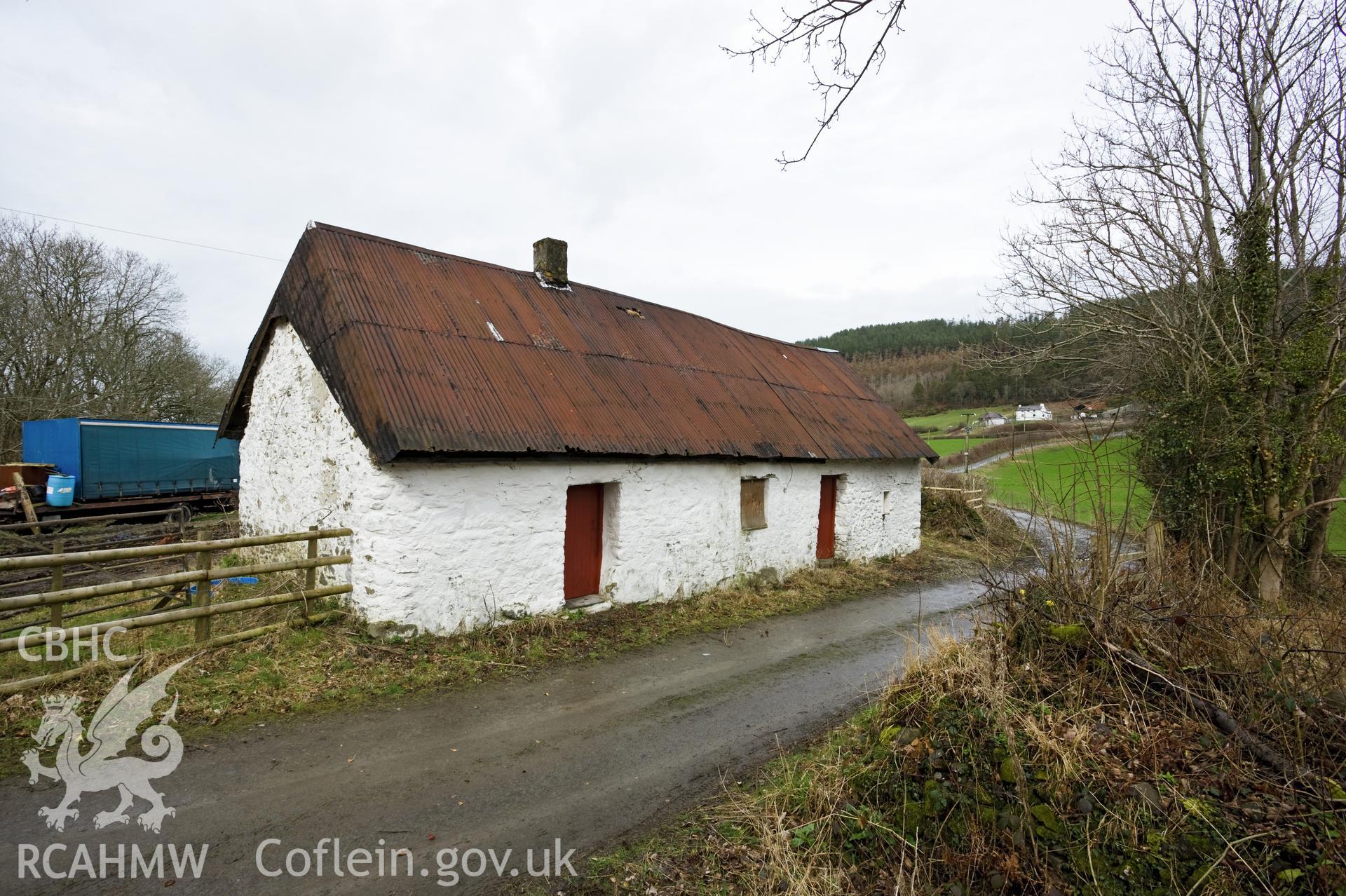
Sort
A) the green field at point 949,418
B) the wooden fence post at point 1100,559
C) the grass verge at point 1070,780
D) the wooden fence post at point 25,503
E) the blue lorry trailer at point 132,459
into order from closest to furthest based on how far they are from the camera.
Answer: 1. the grass verge at point 1070,780
2. the wooden fence post at point 1100,559
3. the green field at point 949,418
4. the wooden fence post at point 25,503
5. the blue lorry trailer at point 132,459

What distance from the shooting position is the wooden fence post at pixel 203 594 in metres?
6.23

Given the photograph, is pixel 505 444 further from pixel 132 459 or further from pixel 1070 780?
pixel 132 459

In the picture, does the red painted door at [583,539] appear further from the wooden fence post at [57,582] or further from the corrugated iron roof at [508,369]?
the wooden fence post at [57,582]

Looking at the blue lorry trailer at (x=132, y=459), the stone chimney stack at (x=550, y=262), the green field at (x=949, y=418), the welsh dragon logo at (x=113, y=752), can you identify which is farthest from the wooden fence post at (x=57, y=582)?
the blue lorry trailer at (x=132, y=459)

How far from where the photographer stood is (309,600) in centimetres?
728

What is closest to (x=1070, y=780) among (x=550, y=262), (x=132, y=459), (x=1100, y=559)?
(x=1100, y=559)

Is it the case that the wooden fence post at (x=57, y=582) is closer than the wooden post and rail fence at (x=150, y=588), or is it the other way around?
the wooden post and rail fence at (x=150, y=588)

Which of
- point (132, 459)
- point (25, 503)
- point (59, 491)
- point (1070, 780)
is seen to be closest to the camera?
point (1070, 780)

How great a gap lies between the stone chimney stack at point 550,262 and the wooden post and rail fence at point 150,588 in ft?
21.2

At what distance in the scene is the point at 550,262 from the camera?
12086mm

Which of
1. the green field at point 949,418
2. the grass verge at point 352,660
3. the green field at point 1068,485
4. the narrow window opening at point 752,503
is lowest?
the grass verge at point 352,660

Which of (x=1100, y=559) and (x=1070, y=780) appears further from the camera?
(x=1100, y=559)

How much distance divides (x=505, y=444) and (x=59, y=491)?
1804 centimetres

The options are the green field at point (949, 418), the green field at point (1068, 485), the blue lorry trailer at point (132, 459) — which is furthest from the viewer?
the blue lorry trailer at point (132, 459)
